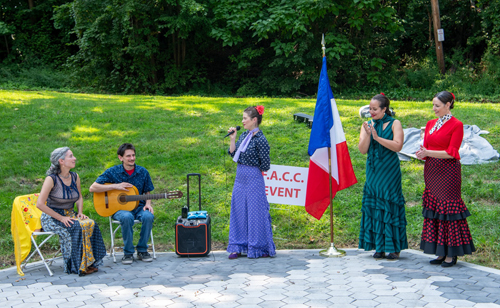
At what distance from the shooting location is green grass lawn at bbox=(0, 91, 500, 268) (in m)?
7.03

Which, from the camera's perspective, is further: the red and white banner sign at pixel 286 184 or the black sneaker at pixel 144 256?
the red and white banner sign at pixel 286 184

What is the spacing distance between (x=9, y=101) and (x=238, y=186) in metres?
9.76

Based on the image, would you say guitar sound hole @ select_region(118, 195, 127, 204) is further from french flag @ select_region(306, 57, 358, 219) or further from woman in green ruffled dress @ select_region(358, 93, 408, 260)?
woman in green ruffled dress @ select_region(358, 93, 408, 260)

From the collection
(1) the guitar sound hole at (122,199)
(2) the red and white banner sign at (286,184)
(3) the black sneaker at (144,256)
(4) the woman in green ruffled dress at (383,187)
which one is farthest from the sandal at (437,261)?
(1) the guitar sound hole at (122,199)

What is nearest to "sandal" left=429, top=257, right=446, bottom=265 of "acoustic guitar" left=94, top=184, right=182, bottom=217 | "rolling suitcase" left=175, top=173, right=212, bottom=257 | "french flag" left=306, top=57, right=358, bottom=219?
"french flag" left=306, top=57, right=358, bottom=219

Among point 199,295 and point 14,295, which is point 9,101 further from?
point 199,295

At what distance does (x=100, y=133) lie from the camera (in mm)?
10719

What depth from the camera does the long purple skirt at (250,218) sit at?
19.7 feet

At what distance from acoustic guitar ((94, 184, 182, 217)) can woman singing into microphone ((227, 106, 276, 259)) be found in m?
0.89

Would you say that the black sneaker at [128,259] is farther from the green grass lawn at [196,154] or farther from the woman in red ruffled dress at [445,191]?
the woman in red ruffled dress at [445,191]

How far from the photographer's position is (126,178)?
6.22m

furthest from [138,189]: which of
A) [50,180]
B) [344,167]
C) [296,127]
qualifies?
[296,127]

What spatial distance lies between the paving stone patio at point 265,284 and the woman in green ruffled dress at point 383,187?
30cm

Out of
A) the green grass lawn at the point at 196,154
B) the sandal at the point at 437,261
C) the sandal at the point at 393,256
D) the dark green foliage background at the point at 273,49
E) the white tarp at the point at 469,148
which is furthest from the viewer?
the dark green foliage background at the point at 273,49
